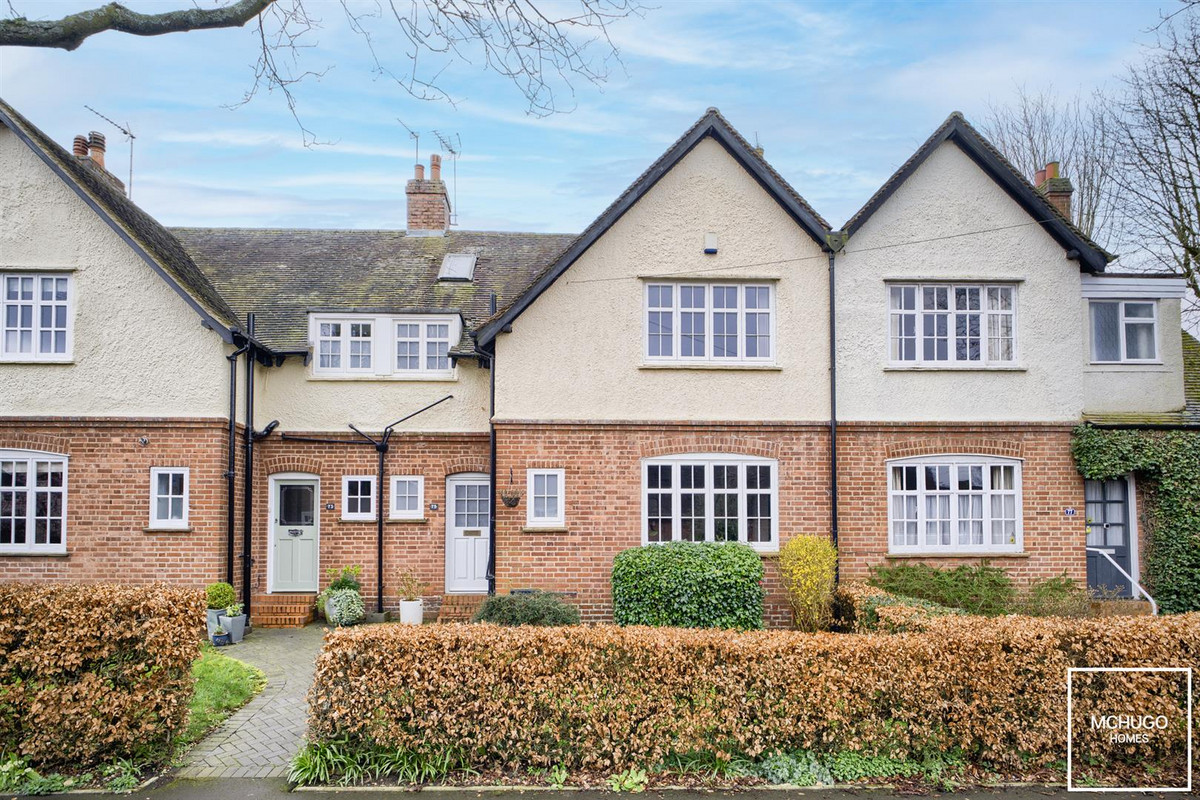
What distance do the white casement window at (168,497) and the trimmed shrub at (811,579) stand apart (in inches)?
415

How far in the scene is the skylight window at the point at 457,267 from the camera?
718 inches

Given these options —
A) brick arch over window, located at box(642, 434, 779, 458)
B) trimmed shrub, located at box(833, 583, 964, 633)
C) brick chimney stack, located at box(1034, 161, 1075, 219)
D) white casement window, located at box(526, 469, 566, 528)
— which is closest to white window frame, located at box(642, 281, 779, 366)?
brick arch over window, located at box(642, 434, 779, 458)

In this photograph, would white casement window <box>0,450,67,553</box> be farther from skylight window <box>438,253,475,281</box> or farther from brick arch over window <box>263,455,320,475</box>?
skylight window <box>438,253,475,281</box>

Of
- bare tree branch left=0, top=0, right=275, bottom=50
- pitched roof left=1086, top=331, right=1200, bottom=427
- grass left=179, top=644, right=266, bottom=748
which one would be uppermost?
bare tree branch left=0, top=0, right=275, bottom=50

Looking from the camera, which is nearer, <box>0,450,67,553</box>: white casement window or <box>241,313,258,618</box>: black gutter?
<box>0,450,67,553</box>: white casement window

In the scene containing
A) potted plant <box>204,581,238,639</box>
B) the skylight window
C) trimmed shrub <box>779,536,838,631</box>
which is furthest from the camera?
the skylight window

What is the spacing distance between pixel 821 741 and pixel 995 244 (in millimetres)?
10567

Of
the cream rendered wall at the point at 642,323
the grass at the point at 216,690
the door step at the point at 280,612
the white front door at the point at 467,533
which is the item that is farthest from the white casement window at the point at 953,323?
the door step at the point at 280,612

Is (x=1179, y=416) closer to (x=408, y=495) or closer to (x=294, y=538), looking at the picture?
(x=408, y=495)

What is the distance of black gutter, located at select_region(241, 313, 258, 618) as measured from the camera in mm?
15812

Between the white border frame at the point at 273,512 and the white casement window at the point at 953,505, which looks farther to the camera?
the white border frame at the point at 273,512

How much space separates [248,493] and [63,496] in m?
3.01

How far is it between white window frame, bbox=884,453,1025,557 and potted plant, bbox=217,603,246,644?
37.0 feet

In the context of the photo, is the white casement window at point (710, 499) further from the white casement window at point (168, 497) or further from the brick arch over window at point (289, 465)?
the white casement window at point (168, 497)
